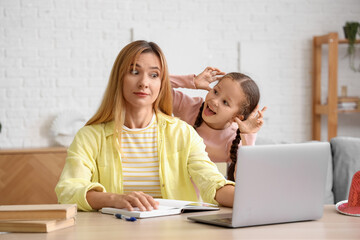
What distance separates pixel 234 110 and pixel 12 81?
3.38 meters

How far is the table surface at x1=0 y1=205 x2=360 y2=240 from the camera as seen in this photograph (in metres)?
1.51

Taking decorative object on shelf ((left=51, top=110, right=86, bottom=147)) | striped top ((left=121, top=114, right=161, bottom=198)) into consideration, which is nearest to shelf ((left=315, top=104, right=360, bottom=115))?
decorative object on shelf ((left=51, top=110, right=86, bottom=147))

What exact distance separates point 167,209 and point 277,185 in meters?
0.39

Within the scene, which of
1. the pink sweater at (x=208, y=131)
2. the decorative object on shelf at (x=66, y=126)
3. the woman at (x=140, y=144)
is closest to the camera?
the woman at (x=140, y=144)

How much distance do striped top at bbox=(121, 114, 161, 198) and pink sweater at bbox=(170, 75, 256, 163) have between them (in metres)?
0.43

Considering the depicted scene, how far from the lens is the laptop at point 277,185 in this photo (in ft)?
5.19

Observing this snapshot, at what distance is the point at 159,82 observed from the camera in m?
2.25

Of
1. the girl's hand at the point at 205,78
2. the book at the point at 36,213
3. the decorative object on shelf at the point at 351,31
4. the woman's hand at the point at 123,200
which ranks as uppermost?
the decorative object on shelf at the point at 351,31

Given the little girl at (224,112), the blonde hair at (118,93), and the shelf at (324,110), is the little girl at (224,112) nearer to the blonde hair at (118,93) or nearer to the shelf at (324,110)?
the blonde hair at (118,93)

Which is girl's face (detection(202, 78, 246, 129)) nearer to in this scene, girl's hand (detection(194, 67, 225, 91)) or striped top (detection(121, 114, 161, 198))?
girl's hand (detection(194, 67, 225, 91))

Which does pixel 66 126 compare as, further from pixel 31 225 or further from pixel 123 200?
pixel 31 225

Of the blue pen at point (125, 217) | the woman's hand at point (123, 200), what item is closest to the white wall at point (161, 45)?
the woman's hand at point (123, 200)

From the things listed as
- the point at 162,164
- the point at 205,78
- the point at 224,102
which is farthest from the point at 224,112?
the point at 162,164

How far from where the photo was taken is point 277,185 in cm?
165
